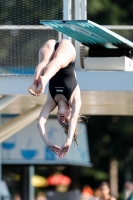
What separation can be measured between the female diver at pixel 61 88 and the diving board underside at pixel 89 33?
2.24 meters

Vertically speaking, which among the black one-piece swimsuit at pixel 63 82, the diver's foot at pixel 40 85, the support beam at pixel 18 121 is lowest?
the support beam at pixel 18 121

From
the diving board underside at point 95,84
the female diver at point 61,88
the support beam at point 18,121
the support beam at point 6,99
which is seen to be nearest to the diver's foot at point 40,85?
the female diver at point 61,88

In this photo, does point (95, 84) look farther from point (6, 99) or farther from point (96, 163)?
point (96, 163)

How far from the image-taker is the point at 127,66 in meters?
13.9

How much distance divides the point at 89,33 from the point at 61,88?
139 inches

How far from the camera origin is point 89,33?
13508mm

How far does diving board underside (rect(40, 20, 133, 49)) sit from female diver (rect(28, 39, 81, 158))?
2237 mm

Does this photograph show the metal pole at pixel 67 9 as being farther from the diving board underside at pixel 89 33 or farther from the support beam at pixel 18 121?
the support beam at pixel 18 121

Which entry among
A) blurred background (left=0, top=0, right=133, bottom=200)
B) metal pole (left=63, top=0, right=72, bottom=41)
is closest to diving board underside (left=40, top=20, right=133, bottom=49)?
metal pole (left=63, top=0, right=72, bottom=41)

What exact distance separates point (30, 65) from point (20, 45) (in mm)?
359

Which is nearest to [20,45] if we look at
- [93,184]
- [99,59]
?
[99,59]

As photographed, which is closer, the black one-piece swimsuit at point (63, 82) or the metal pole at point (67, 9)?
the black one-piece swimsuit at point (63, 82)

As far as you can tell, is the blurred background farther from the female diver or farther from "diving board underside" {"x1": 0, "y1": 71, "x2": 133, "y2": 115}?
the female diver

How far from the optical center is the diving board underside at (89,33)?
12.7 m
